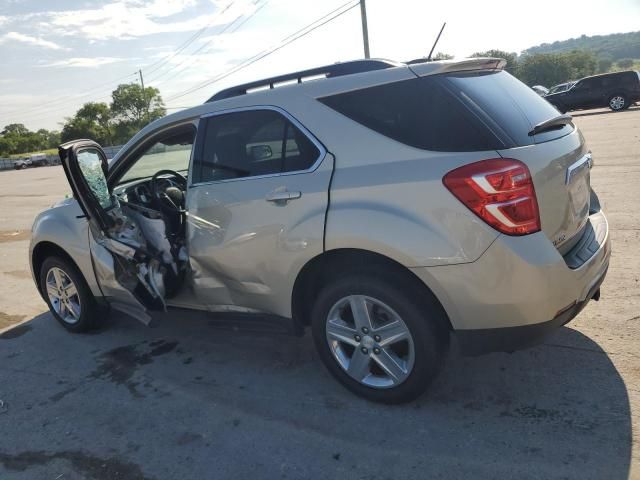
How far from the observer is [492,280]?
8.29ft

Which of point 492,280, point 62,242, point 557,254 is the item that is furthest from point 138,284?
point 557,254

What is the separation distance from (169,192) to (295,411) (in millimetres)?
2205

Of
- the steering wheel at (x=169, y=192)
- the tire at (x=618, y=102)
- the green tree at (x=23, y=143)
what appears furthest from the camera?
the green tree at (x=23, y=143)

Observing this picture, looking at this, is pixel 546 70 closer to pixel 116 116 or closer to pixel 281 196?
pixel 116 116

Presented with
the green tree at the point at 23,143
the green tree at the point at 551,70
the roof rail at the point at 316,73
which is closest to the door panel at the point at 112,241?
the roof rail at the point at 316,73

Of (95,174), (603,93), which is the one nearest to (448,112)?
(95,174)

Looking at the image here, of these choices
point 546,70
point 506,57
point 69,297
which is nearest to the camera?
point 69,297

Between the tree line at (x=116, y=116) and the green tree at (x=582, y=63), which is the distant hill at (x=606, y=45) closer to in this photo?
the green tree at (x=582, y=63)

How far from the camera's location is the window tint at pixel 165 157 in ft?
12.8

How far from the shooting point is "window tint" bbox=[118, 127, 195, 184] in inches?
154

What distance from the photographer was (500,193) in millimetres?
2479

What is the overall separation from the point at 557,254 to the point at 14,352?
4.29 meters

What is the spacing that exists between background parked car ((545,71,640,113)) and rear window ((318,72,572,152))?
863 inches

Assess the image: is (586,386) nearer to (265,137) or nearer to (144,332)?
(265,137)
